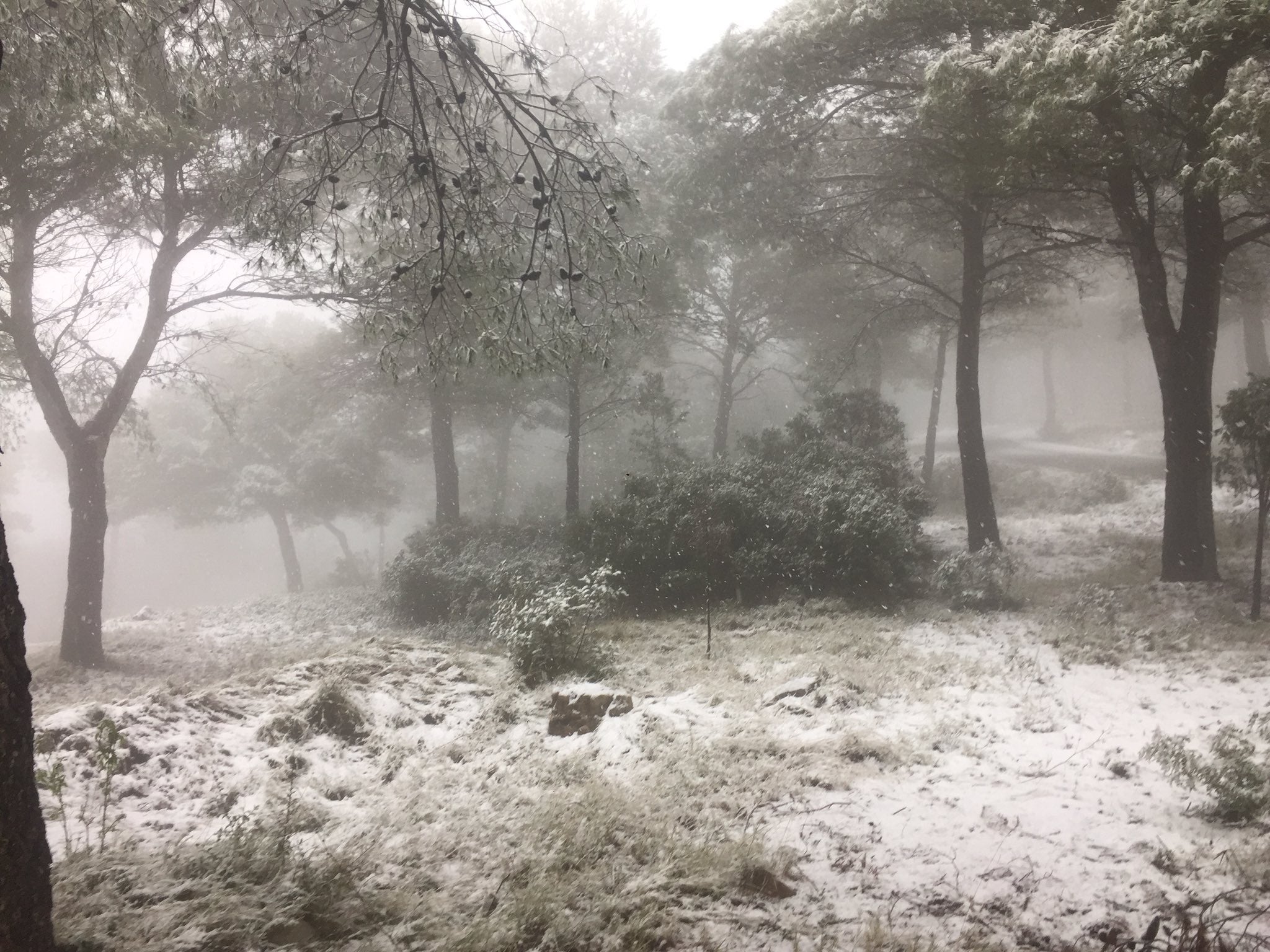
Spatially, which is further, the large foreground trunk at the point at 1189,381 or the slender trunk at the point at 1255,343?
the slender trunk at the point at 1255,343

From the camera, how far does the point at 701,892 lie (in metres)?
3.68

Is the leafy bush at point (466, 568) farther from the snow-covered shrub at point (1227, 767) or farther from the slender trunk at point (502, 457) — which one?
the slender trunk at point (502, 457)

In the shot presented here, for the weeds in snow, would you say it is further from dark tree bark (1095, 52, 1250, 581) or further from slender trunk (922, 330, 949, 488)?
slender trunk (922, 330, 949, 488)

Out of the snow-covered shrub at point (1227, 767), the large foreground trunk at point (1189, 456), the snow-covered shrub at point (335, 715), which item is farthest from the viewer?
the large foreground trunk at point (1189, 456)

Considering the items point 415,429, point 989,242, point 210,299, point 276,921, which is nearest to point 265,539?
point 415,429

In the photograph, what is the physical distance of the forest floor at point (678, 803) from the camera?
10.9 ft

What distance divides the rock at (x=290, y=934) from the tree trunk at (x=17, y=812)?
855 mm

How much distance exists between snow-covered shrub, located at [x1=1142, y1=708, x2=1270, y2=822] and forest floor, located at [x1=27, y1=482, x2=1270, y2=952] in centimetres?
17

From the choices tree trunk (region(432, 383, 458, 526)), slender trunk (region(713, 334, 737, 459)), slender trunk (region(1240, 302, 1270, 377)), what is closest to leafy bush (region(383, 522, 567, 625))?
tree trunk (region(432, 383, 458, 526))

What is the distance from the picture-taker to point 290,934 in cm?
320

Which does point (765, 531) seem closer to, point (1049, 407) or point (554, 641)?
point (554, 641)

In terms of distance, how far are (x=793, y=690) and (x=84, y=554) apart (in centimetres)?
1231

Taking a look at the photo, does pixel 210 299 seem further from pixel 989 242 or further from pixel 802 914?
pixel 989 242

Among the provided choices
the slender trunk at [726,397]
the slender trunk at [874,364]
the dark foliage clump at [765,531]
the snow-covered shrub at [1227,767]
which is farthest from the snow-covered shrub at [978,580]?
the slender trunk at [874,364]
